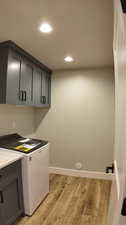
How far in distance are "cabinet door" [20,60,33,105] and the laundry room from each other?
16 mm

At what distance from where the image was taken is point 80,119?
328 centimetres

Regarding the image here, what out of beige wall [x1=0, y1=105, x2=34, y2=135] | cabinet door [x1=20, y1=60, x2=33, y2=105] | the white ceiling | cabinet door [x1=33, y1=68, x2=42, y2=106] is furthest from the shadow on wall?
the white ceiling

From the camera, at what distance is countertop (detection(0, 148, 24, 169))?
5.42 feet

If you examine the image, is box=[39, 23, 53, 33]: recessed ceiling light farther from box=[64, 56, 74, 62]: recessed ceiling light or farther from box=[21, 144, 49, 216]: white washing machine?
box=[21, 144, 49, 216]: white washing machine

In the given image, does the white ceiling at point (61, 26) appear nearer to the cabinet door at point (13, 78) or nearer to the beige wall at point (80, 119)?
the cabinet door at point (13, 78)

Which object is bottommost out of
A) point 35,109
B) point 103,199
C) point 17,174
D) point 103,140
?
point 103,199

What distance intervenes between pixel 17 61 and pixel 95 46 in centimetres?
114

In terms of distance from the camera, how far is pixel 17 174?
193 centimetres

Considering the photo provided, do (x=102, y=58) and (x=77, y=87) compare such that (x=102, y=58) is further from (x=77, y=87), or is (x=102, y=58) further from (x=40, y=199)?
(x=40, y=199)

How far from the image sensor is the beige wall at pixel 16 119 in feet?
8.18

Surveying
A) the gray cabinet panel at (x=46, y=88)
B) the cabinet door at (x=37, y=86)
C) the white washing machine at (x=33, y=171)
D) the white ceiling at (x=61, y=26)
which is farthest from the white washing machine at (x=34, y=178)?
the white ceiling at (x=61, y=26)

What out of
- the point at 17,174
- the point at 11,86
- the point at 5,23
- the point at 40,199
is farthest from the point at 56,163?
the point at 5,23

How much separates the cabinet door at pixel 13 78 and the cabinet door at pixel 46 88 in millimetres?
908

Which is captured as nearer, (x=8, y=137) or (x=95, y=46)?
(x=95, y=46)
